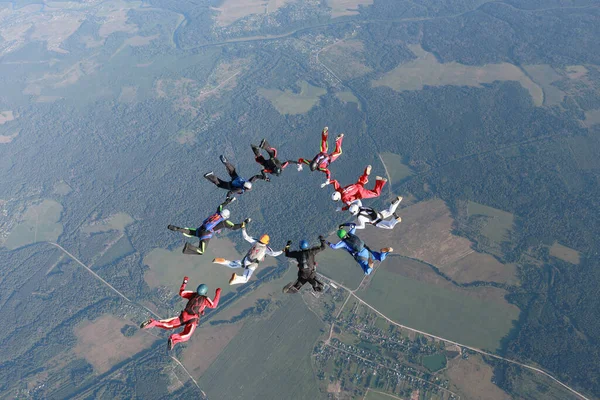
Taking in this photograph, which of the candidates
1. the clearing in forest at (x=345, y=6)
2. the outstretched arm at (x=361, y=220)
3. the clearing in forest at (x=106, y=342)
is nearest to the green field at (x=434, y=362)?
the outstretched arm at (x=361, y=220)

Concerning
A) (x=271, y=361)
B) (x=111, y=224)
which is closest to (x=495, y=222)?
(x=271, y=361)

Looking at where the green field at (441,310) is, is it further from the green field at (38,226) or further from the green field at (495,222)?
the green field at (38,226)

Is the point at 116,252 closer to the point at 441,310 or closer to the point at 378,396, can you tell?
the point at 378,396

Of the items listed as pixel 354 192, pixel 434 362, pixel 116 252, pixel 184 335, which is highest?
pixel 354 192

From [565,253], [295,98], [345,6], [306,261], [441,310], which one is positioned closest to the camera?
[306,261]

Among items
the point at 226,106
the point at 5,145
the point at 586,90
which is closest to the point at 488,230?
the point at 586,90

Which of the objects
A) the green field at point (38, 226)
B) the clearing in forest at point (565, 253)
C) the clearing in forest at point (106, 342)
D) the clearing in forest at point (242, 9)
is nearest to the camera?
the clearing in forest at point (106, 342)

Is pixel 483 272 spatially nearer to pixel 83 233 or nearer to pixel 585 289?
pixel 585 289

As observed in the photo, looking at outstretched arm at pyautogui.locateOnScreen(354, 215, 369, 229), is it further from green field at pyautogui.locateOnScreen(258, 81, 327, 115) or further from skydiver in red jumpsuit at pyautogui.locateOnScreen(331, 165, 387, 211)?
green field at pyautogui.locateOnScreen(258, 81, 327, 115)
